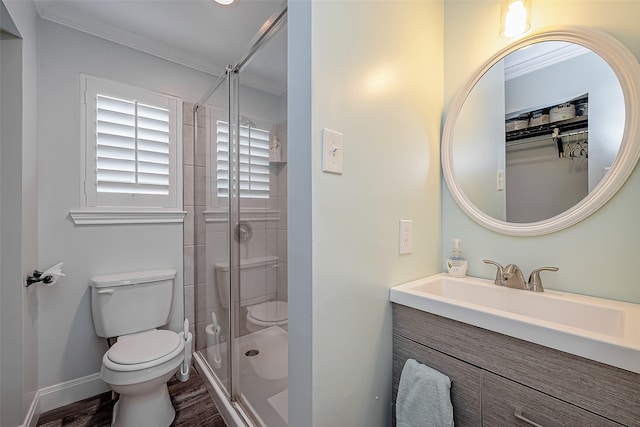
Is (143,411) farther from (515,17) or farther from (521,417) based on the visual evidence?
(515,17)

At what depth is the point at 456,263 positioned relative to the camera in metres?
1.19

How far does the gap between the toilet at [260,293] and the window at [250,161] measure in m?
0.35

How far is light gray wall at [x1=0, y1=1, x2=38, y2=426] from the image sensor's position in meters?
1.21

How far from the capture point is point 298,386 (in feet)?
2.72

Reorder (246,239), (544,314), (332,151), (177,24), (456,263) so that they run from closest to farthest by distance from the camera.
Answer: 1. (332,151)
2. (544,314)
3. (456,263)
4. (246,239)
5. (177,24)

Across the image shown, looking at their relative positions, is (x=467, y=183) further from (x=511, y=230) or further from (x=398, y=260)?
(x=398, y=260)

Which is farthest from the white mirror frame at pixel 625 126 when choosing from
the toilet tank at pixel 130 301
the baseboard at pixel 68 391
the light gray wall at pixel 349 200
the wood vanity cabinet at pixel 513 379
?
the baseboard at pixel 68 391

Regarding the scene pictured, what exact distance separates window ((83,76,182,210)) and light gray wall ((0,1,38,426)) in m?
0.33

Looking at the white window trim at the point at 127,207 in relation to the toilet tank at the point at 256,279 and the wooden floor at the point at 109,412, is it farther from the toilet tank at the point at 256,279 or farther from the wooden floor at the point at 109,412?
the wooden floor at the point at 109,412

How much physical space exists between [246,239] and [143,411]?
1042 mm

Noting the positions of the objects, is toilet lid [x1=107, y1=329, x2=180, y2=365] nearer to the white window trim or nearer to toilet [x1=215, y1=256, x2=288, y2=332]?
toilet [x1=215, y1=256, x2=288, y2=332]

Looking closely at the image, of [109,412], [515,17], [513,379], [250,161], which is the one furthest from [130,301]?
[515,17]

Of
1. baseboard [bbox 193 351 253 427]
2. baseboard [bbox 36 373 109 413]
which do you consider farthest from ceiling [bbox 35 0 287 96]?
baseboard [bbox 36 373 109 413]

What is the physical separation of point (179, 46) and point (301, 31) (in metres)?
1.58
